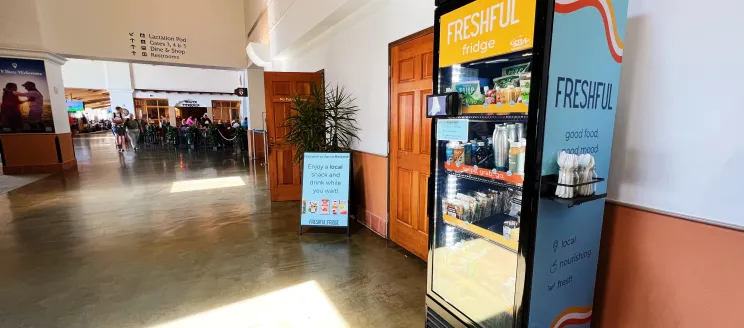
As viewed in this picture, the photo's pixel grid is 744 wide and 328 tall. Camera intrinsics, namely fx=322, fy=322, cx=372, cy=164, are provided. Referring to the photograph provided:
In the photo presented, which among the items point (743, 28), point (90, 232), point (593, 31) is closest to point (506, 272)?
point (593, 31)

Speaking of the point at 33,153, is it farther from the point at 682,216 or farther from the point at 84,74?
the point at 84,74

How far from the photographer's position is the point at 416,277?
2852 mm

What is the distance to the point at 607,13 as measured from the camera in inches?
55.3

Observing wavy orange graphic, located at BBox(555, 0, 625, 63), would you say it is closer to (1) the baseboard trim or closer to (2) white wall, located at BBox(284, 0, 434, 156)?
(1) the baseboard trim

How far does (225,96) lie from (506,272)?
2274 centimetres

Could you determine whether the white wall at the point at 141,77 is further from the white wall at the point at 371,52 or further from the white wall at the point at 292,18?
the white wall at the point at 371,52

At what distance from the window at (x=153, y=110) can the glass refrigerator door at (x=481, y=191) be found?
21863 millimetres

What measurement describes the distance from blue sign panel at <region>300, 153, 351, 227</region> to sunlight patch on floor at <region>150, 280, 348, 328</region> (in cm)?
135

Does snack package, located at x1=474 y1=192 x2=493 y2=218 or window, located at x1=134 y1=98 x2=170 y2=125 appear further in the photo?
window, located at x1=134 y1=98 x2=170 y2=125

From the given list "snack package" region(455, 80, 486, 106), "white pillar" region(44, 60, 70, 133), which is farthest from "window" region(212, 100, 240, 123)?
"snack package" region(455, 80, 486, 106)

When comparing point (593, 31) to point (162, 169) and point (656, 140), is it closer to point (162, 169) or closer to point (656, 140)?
point (656, 140)

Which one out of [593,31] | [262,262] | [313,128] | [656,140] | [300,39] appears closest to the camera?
[593,31]

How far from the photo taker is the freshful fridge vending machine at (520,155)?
132 centimetres

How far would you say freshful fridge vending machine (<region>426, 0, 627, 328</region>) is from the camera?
1318mm
